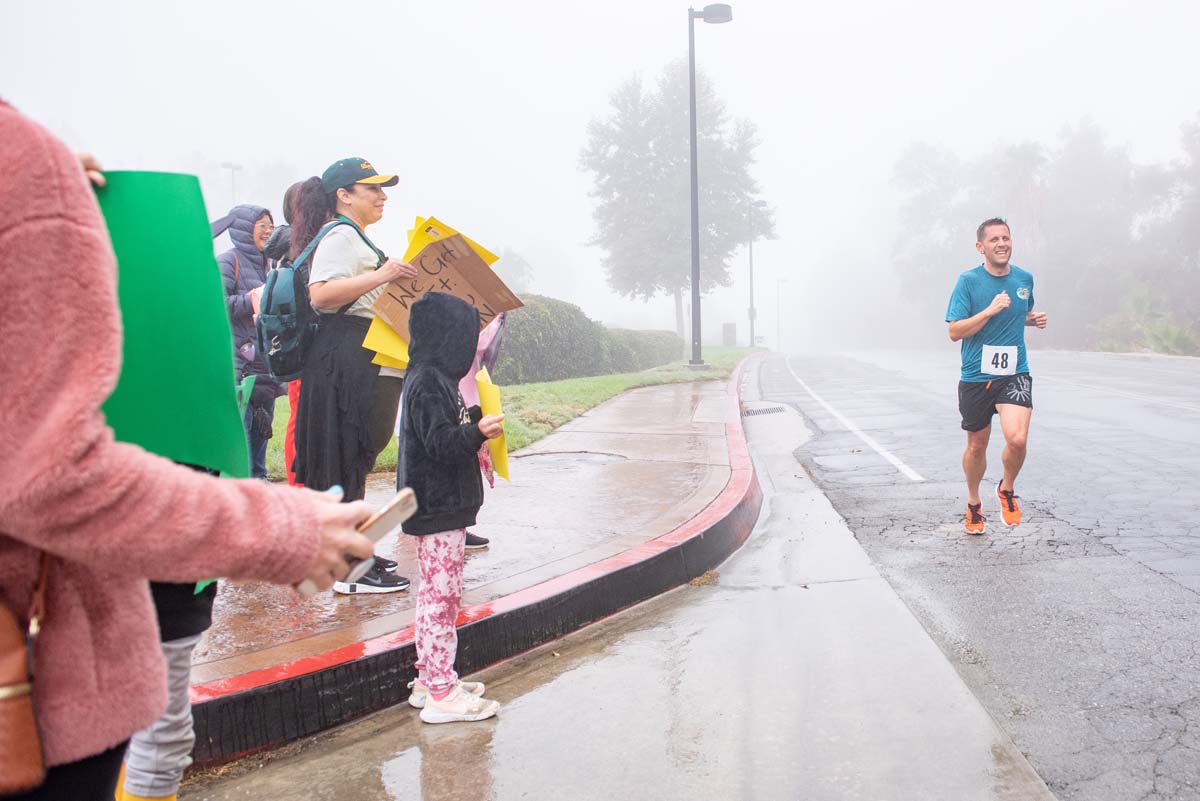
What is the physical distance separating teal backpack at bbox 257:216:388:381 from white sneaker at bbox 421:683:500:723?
4.98ft

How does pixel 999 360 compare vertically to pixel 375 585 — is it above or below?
above

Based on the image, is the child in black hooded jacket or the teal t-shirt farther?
the teal t-shirt

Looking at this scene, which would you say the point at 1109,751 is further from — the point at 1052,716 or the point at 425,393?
the point at 425,393

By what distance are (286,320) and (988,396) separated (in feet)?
13.4

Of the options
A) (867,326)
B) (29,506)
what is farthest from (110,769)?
(867,326)

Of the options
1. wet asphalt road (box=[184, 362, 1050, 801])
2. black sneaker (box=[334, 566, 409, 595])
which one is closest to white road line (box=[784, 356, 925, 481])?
wet asphalt road (box=[184, 362, 1050, 801])

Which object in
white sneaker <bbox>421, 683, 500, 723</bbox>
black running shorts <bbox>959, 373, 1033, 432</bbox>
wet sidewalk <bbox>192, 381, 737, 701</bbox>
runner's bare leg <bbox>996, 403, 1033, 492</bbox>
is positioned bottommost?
white sneaker <bbox>421, 683, 500, 723</bbox>

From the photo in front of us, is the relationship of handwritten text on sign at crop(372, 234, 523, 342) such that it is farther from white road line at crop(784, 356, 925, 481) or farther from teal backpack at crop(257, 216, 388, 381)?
white road line at crop(784, 356, 925, 481)

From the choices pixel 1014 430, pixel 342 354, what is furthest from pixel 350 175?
pixel 1014 430

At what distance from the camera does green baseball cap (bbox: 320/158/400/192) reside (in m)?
4.21

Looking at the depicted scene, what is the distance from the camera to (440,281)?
4.02 metres

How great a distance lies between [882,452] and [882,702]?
258 inches

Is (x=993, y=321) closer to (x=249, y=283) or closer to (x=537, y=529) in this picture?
(x=537, y=529)

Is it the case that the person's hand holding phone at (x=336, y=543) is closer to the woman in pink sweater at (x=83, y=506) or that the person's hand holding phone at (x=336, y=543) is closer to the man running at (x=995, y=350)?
the woman in pink sweater at (x=83, y=506)
